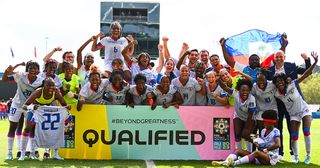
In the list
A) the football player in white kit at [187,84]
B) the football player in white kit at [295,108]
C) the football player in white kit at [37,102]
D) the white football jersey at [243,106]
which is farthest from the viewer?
the football player in white kit at [187,84]

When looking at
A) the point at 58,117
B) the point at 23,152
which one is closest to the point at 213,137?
the point at 58,117

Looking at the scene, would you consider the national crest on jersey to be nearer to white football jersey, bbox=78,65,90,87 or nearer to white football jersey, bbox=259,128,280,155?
white football jersey, bbox=78,65,90,87

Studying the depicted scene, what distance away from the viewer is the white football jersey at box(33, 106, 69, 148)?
8.63 m

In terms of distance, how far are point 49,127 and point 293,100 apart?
493 centimetres

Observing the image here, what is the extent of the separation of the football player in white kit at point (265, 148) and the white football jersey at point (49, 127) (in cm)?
312

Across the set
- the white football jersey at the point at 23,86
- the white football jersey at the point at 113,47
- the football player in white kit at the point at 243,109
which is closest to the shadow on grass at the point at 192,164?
the football player in white kit at the point at 243,109

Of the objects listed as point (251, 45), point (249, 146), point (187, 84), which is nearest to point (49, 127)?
point (187, 84)

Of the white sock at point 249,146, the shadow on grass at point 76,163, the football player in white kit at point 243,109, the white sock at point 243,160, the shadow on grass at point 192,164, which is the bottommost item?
the shadow on grass at point 192,164

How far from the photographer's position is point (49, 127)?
28.6 feet

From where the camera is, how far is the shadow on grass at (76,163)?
307 inches

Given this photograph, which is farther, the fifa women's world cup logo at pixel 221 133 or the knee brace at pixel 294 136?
the fifa women's world cup logo at pixel 221 133

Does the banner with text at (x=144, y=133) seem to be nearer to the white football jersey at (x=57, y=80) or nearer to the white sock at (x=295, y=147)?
the white football jersey at (x=57, y=80)

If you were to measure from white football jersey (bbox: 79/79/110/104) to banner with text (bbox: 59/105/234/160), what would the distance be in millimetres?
151

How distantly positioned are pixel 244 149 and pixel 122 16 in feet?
98.6
